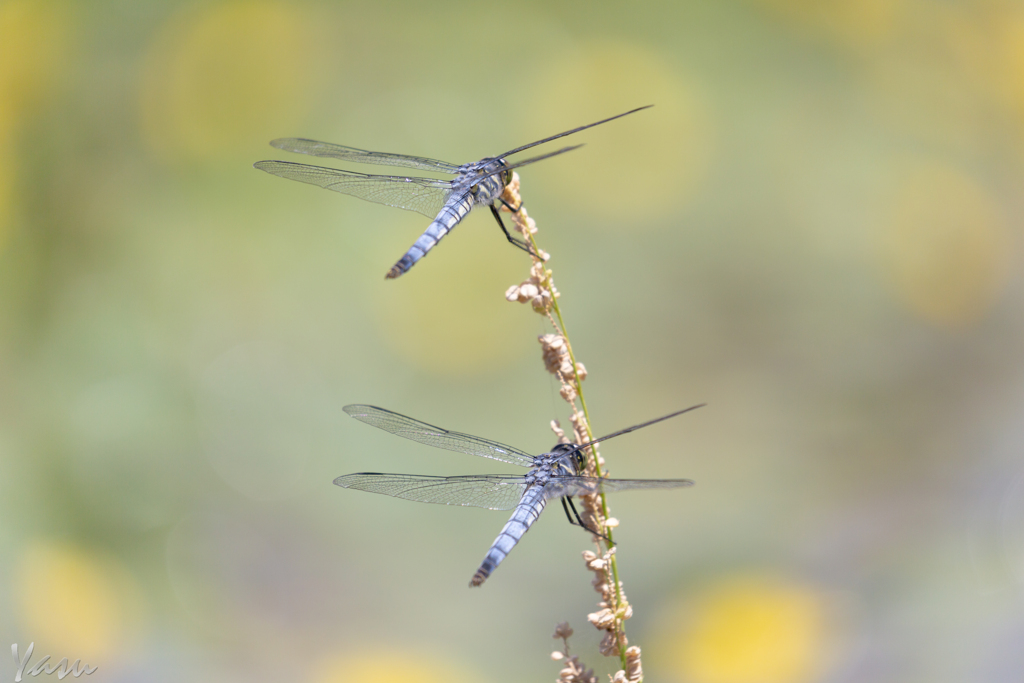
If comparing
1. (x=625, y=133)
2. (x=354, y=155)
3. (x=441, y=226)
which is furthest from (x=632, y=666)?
(x=625, y=133)

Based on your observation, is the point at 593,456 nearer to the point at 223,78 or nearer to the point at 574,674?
Result: the point at 574,674

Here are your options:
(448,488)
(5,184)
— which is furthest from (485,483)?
(5,184)

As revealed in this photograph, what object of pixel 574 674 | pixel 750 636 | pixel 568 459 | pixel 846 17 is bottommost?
pixel 574 674

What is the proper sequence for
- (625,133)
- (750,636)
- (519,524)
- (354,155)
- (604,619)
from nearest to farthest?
(604,619), (519,524), (354,155), (750,636), (625,133)

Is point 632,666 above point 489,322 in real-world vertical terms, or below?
below

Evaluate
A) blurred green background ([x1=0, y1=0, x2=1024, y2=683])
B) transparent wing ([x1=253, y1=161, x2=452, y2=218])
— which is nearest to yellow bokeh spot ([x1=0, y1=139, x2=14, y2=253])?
blurred green background ([x1=0, y1=0, x2=1024, y2=683])

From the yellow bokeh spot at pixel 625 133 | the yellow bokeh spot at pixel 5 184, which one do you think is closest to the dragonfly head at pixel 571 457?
the yellow bokeh spot at pixel 625 133

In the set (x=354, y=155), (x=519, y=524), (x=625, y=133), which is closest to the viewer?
(x=519, y=524)

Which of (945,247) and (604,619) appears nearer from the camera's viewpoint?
(604,619)

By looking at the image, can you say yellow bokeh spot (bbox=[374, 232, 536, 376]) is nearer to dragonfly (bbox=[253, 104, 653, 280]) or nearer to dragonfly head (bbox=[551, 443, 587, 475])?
dragonfly (bbox=[253, 104, 653, 280])
